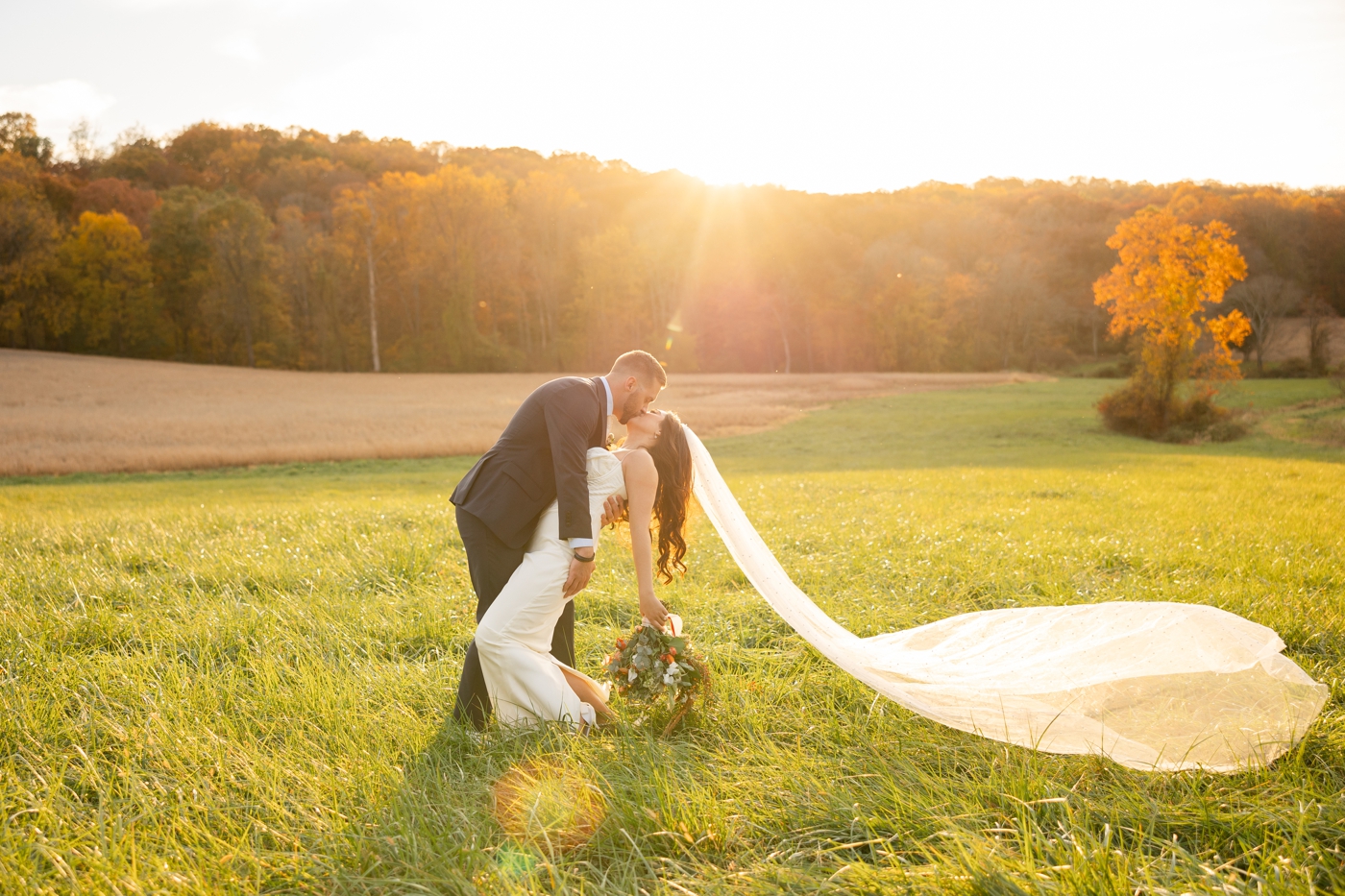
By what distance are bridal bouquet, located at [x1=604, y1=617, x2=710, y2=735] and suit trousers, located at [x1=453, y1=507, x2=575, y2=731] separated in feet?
2.66

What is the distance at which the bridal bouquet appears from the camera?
422cm

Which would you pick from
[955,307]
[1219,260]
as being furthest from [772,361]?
[1219,260]

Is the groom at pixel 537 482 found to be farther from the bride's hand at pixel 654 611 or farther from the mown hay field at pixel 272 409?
the mown hay field at pixel 272 409

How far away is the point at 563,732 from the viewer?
13.4 feet

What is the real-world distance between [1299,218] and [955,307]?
3417cm

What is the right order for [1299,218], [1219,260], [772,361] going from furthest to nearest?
[772,361]
[1299,218]
[1219,260]

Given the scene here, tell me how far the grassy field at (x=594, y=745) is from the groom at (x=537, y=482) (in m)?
0.87

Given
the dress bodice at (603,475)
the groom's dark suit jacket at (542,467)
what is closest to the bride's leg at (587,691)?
the groom's dark suit jacket at (542,467)

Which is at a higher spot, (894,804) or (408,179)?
(408,179)

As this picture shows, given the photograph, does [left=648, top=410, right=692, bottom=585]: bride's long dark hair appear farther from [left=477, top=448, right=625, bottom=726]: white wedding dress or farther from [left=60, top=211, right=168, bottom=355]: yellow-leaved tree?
[left=60, top=211, right=168, bottom=355]: yellow-leaved tree

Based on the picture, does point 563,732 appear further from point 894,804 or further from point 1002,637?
point 1002,637

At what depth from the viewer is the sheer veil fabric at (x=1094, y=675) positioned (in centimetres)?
379

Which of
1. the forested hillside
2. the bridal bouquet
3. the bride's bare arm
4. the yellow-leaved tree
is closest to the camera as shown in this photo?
the bridal bouquet

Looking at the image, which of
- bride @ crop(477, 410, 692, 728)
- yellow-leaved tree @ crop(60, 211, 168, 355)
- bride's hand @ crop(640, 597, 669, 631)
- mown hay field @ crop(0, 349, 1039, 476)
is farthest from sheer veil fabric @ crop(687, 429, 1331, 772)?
yellow-leaved tree @ crop(60, 211, 168, 355)
